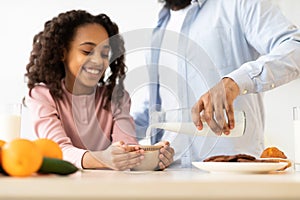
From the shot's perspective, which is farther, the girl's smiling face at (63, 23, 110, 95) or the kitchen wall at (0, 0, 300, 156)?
the kitchen wall at (0, 0, 300, 156)

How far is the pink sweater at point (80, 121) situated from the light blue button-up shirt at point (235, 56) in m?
0.05

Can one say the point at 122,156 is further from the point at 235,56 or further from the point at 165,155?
the point at 235,56

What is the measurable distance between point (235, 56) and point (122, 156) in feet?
2.42

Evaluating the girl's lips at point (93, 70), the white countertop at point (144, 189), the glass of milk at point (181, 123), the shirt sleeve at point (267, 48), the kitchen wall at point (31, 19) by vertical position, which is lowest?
the white countertop at point (144, 189)

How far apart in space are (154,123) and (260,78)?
0.36m

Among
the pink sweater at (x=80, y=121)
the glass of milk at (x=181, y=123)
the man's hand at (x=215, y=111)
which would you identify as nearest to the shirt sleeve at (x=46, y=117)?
the pink sweater at (x=80, y=121)

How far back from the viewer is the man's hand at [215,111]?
1229mm

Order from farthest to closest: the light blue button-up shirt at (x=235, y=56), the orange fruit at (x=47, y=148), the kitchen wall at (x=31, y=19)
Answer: the kitchen wall at (x=31, y=19) < the light blue button-up shirt at (x=235, y=56) < the orange fruit at (x=47, y=148)

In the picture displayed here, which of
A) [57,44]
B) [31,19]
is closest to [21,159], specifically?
[57,44]

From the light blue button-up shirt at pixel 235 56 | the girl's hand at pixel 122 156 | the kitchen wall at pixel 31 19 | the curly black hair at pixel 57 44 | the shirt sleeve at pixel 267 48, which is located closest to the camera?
the girl's hand at pixel 122 156

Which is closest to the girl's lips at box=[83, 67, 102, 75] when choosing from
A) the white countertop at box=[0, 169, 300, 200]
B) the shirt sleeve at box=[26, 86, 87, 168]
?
the shirt sleeve at box=[26, 86, 87, 168]

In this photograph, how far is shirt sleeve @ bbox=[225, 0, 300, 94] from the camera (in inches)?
57.2

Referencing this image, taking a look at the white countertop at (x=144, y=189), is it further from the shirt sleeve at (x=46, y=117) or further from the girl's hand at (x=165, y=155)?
the shirt sleeve at (x=46, y=117)

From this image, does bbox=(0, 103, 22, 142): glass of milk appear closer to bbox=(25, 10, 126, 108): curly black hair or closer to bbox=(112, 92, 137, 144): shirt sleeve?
bbox=(25, 10, 126, 108): curly black hair
